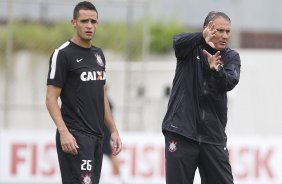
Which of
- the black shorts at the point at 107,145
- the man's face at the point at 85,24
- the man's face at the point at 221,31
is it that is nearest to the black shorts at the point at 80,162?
the man's face at the point at 85,24

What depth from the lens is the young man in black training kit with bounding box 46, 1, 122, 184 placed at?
8625 millimetres

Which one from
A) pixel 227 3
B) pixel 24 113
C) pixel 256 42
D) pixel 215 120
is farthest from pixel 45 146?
pixel 256 42

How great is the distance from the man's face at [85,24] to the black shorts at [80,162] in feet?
2.98

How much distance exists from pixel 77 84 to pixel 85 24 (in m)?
0.57

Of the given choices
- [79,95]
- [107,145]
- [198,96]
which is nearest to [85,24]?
[79,95]

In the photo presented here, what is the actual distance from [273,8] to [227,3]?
2.69 meters

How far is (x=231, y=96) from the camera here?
23031 millimetres

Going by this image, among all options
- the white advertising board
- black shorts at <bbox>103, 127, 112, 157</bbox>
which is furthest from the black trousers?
the white advertising board

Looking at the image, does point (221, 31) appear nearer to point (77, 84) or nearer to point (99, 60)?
point (99, 60)

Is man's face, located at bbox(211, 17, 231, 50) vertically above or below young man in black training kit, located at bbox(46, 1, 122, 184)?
above

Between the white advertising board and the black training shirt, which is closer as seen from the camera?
the black training shirt

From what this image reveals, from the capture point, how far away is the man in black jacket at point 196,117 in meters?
8.50

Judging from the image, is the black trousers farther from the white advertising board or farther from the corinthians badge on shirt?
the white advertising board

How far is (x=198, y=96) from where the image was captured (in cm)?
855
